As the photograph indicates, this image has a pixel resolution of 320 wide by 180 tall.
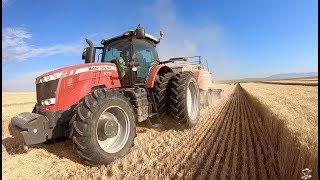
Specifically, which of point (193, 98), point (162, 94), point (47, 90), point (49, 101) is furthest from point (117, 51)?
point (193, 98)

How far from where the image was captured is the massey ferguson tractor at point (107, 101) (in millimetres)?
4852

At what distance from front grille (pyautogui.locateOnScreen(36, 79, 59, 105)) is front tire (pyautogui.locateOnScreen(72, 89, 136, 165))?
663 mm

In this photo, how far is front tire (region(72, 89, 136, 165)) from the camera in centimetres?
477

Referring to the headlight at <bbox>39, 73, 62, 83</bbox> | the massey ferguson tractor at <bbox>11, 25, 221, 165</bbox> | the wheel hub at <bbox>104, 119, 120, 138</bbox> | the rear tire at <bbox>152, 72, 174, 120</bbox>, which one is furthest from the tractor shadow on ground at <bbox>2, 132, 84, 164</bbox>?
the rear tire at <bbox>152, 72, 174, 120</bbox>

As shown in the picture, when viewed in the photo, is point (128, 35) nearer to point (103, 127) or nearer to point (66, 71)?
point (66, 71)

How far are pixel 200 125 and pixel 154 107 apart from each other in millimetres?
1702

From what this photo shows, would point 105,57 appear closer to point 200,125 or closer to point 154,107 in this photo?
point 154,107

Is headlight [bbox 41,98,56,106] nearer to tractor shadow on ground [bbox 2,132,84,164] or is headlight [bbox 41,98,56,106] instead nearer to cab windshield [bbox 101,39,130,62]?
tractor shadow on ground [bbox 2,132,84,164]

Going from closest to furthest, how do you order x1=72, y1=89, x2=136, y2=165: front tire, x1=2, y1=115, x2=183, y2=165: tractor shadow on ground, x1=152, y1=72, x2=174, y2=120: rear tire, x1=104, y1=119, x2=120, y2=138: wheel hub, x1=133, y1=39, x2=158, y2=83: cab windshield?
x1=72, y1=89, x2=136, y2=165: front tire → x1=104, y1=119, x2=120, y2=138: wheel hub → x1=2, y1=115, x2=183, y2=165: tractor shadow on ground → x1=152, y1=72, x2=174, y2=120: rear tire → x1=133, y1=39, x2=158, y2=83: cab windshield

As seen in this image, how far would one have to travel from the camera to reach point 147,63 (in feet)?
25.1

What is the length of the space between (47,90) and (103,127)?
1.17 metres

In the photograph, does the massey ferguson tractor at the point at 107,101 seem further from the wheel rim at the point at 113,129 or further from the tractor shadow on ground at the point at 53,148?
the tractor shadow on ground at the point at 53,148

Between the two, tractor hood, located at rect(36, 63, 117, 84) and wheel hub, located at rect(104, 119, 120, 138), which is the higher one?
tractor hood, located at rect(36, 63, 117, 84)

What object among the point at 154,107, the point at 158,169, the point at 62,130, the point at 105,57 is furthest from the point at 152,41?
the point at 158,169
